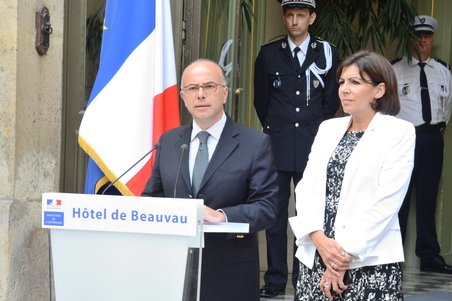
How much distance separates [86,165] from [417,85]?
11.2 ft

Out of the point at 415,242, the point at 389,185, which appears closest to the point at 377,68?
the point at 389,185

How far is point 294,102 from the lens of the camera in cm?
456

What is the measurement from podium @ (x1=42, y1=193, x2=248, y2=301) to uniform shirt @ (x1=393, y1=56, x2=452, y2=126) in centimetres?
452

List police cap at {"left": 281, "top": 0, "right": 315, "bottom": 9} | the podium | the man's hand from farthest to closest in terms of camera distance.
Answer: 1. police cap at {"left": 281, "top": 0, "right": 315, "bottom": 9}
2. the man's hand
3. the podium

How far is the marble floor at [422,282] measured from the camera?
5.13 meters

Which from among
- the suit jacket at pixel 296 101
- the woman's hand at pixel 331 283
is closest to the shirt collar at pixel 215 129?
the woman's hand at pixel 331 283

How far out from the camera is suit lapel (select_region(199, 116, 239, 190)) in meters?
2.52

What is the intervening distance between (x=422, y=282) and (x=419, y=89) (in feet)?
5.52

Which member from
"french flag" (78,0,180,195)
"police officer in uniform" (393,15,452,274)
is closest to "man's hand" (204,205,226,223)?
"french flag" (78,0,180,195)

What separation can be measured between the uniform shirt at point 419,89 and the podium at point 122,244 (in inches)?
178

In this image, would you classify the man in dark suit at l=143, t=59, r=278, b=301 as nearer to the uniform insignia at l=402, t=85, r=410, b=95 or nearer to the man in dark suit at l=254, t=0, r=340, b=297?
the man in dark suit at l=254, t=0, r=340, b=297

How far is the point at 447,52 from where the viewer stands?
6289 millimetres

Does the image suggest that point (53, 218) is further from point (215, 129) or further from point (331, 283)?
point (331, 283)

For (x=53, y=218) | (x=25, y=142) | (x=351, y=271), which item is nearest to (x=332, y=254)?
(x=351, y=271)
